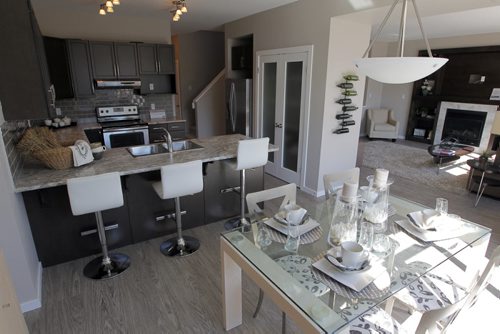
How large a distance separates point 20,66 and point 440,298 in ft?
10.5

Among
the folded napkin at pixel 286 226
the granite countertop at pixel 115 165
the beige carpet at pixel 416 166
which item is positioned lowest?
the beige carpet at pixel 416 166

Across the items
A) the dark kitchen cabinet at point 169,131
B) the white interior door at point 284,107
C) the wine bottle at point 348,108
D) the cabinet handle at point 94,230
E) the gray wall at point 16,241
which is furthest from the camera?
the dark kitchen cabinet at point 169,131

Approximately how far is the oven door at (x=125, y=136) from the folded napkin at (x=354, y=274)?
443 centimetres

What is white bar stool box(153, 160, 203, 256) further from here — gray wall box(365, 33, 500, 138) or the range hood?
gray wall box(365, 33, 500, 138)

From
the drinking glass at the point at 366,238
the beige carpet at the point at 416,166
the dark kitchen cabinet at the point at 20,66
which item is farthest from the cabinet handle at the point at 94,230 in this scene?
the beige carpet at the point at 416,166

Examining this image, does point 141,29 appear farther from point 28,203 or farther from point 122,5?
point 28,203

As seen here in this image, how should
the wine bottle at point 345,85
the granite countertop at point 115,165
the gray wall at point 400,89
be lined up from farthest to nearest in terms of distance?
the gray wall at point 400,89, the wine bottle at point 345,85, the granite countertop at point 115,165

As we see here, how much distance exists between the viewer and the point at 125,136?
5.07 metres

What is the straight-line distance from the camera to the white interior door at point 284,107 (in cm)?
441

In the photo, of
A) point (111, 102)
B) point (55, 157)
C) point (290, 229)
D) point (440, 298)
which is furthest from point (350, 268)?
point (111, 102)

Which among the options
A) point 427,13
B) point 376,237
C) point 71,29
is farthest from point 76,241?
point 427,13

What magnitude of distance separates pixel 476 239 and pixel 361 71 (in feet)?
4.30

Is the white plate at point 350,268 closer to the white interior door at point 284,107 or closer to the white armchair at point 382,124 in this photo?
the white interior door at point 284,107

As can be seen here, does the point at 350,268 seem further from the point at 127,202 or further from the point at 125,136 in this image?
the point at 125,136
